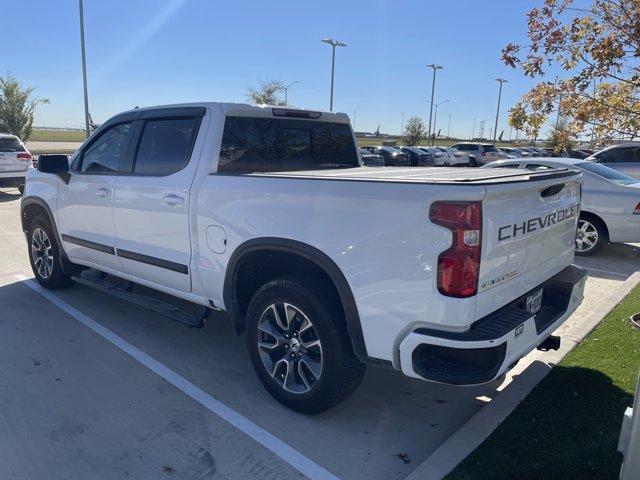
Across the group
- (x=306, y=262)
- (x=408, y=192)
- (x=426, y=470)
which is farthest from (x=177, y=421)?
(x=408, y=192)

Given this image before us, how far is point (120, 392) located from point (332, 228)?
2052 millimetres

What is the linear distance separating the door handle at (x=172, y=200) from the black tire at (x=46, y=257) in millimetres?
2301

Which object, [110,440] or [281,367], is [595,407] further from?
[110,440]

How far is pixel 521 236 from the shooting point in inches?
114

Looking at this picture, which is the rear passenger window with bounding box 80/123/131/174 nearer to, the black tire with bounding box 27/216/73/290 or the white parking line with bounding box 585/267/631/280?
the black tire with bounding box 27/216/73/290

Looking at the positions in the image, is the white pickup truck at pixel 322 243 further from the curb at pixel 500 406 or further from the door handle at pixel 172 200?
the curb at pixel 500 406

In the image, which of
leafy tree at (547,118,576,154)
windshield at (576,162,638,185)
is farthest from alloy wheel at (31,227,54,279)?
windshield at (576,162,638,185)

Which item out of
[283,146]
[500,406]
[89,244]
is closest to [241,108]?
[283,146]

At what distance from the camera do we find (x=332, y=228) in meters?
2.93

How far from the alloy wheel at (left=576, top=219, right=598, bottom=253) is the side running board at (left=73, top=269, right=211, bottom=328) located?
19.6 feet

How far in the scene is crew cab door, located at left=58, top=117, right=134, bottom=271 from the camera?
4.66 metres

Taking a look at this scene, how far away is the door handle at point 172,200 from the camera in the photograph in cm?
388


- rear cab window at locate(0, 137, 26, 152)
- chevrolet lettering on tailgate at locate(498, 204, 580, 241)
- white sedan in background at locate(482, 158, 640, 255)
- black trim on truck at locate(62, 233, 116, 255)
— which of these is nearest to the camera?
chevrolet lettering on tailgate at locate(498, 204, 580, 241)

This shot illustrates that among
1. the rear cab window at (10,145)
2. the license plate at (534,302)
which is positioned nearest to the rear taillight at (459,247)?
the license plate at (534,302)
